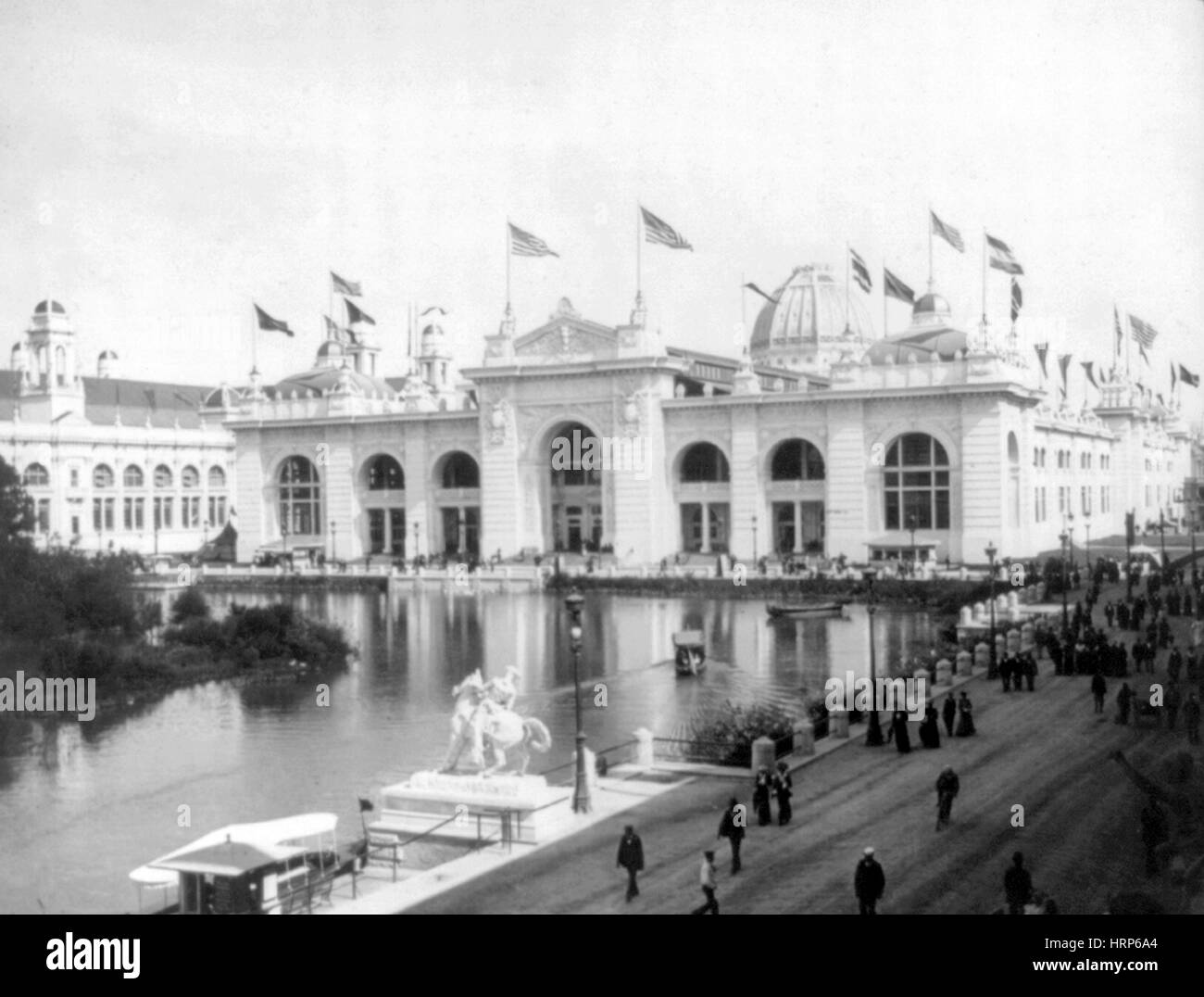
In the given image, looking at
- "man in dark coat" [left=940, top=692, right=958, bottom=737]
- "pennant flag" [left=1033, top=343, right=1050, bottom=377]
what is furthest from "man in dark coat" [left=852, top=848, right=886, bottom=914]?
"pennant flag" [left=1033, top=343, right=1050, bottom=377]

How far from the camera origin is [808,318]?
79188 mm

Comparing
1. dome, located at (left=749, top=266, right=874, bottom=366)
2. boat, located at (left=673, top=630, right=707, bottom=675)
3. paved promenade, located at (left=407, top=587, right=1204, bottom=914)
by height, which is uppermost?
dome, located at (left=749, top=266, right=874, bottom=366)

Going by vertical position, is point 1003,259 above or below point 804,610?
above

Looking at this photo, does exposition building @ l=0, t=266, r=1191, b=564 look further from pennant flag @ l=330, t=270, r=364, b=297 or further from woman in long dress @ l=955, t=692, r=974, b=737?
woman in long dress @ l=955, t=692, r=974, b=737

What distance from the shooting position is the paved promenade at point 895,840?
16141 mm

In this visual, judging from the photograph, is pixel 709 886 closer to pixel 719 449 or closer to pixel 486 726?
pixel 486 726

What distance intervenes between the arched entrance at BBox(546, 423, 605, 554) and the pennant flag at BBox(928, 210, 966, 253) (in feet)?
99.0

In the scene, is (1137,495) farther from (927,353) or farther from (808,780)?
(808,780)

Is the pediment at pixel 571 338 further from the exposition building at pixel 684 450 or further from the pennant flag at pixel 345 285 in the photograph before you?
the pennant flag at pixel 345 285

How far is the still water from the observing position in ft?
67.0

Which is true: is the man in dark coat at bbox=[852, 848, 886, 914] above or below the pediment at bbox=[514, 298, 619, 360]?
below

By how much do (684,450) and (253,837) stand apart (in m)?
49.7

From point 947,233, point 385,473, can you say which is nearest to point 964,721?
point 947,233
